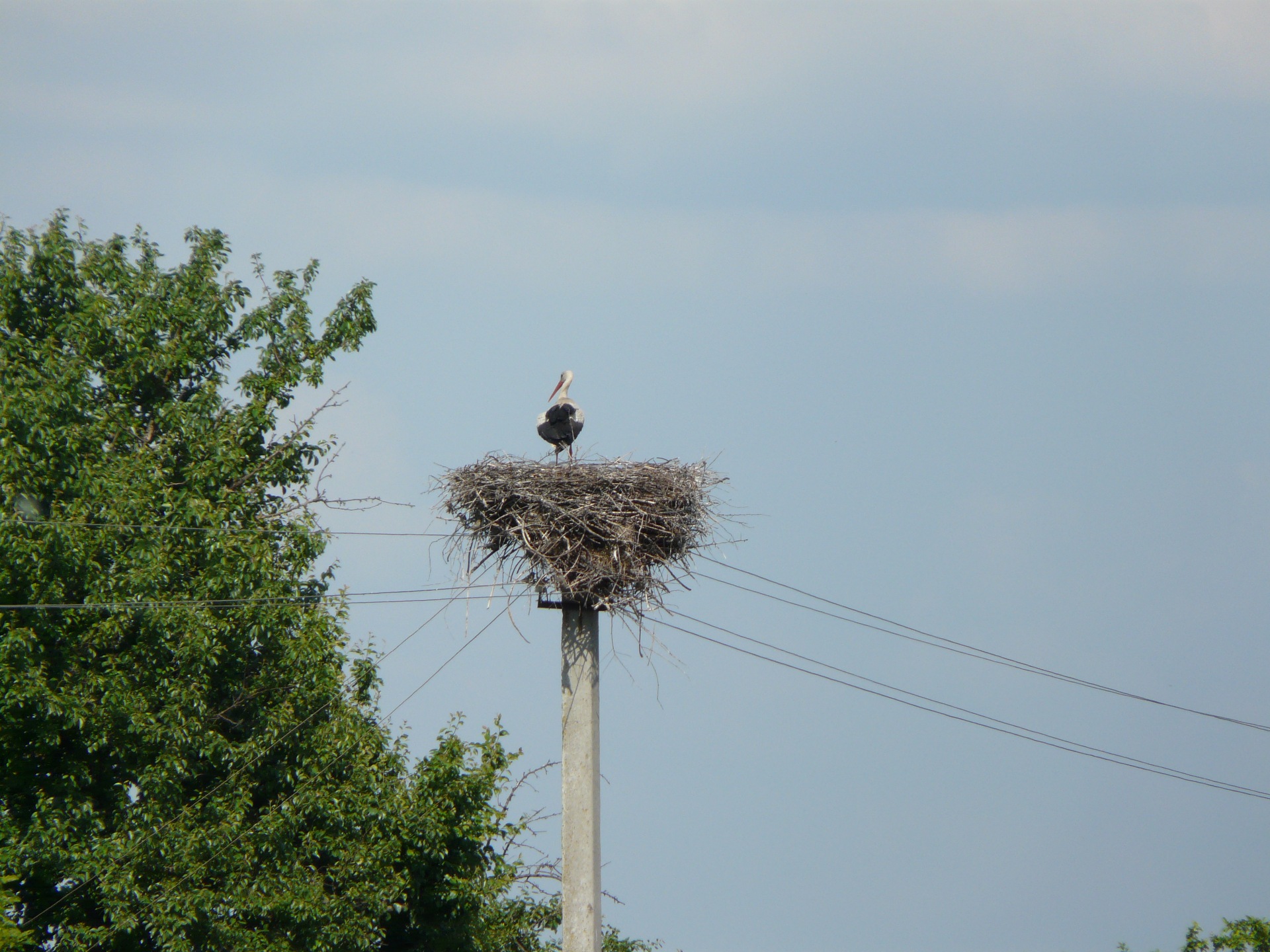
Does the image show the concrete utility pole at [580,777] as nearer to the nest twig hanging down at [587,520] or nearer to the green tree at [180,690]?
the nest twig hanging down at [587,520]

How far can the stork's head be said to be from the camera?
12.6m

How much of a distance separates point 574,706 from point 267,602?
503 centimetres

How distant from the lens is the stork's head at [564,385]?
1264 cm

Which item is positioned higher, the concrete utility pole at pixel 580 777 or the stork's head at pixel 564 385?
the stork's head at pixel 564 385

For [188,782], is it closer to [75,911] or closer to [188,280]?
[75,911]

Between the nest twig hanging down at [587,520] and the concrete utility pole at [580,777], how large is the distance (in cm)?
27

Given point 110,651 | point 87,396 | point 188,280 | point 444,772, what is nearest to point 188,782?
point 110,651

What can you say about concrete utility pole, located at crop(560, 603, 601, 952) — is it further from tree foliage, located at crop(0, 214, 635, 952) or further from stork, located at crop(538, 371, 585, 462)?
tree foliage, located at crop(0, 214, 635, 952)

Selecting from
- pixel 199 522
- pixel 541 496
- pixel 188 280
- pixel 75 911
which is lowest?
pixel 75 911

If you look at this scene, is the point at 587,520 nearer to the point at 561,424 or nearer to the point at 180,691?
the point at 561,424

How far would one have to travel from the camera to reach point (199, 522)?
13570 mm

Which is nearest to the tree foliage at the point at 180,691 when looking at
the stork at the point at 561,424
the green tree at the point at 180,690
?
the green tree at the point at 180,690

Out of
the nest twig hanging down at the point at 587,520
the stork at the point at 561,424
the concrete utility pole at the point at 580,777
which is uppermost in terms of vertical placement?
the stork at the point at 561,424

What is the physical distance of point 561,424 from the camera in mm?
12195
